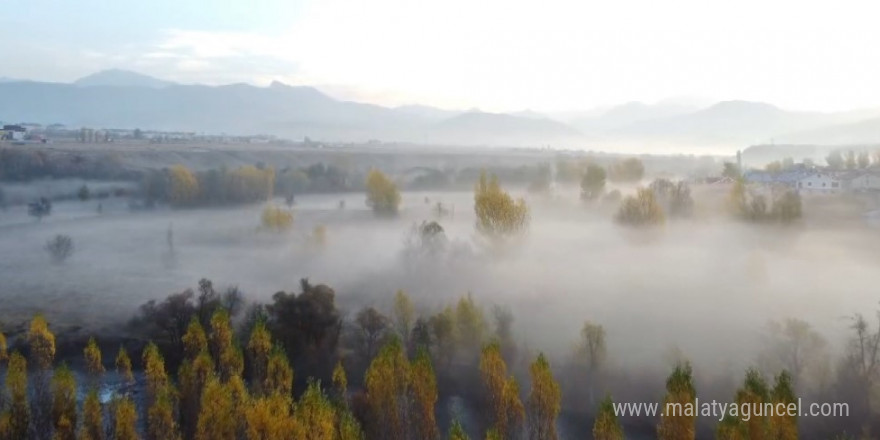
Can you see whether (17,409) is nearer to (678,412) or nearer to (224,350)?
(224,350)

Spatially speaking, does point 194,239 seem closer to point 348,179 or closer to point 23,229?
point 23,229

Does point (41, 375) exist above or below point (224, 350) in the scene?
below

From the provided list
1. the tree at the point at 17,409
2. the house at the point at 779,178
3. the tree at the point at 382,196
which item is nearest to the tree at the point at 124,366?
the tree at the point at 17,409

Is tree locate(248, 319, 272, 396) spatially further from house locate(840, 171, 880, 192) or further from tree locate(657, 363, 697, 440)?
→ house locate(840, 171, 880, 192)

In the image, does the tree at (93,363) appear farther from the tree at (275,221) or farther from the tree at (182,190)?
the tree at (182,190)

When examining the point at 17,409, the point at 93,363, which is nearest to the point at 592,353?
the point at 93,363

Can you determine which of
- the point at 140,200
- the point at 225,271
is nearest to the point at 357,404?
the point at 225,271

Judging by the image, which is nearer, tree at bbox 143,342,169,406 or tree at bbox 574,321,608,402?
tree at bbox 143,342,169,406

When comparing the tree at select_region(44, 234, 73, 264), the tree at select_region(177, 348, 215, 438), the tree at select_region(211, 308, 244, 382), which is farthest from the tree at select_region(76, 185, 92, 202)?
the tree at select_region(177, 348, 215, 438)
